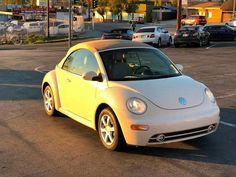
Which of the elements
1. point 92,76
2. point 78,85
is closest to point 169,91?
point 92,76

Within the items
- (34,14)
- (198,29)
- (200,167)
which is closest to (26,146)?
(200,167)

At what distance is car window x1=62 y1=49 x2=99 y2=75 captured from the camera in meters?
7.71

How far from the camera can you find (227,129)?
314 inches

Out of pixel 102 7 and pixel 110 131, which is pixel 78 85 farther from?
pixel 102 7

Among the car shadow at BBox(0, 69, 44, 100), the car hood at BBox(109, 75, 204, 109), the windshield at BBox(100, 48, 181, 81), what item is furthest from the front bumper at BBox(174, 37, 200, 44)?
the car hood at BBox(109, 75, 204, 109)

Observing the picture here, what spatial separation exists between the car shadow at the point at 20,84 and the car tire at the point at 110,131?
14.4ft

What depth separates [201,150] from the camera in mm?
6781

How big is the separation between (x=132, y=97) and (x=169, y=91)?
557 millimetres

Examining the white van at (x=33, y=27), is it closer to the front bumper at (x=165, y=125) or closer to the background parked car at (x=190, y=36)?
the background parked car at (x=190, y=36)

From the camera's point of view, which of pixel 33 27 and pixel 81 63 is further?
pixel 33 27

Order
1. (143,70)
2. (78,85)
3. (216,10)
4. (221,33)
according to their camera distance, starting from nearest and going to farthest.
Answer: (143,70) < (78,85) < (221,33) < (216,10)

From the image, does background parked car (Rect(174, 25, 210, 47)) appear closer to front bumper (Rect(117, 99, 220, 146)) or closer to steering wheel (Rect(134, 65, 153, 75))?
steering wheel (Rect(134, 65, 153, 75))

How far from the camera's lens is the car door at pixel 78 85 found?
24.5 ft

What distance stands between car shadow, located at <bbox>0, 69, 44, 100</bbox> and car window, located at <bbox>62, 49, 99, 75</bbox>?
2830mm
